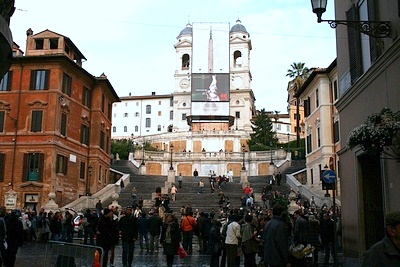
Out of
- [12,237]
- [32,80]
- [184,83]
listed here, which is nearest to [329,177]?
[12,237]

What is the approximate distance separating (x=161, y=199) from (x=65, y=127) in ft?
34.1

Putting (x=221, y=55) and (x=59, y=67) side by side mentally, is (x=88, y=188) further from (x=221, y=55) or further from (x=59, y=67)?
(x=221, y=55)

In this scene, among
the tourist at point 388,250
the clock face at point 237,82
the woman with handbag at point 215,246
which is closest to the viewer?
the tourist at point 388,250

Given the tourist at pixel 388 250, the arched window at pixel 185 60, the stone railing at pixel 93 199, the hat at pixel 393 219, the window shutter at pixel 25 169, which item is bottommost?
the tourist at pixel 388 250

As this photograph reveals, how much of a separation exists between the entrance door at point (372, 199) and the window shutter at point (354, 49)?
2296 millimetres

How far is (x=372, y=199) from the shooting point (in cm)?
1256

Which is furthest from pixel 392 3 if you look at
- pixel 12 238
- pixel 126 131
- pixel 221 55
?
pixel 126 131

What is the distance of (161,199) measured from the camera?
3288cm

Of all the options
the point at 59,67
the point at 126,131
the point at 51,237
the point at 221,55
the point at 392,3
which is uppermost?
the point at 221,55

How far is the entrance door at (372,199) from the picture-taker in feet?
40.8

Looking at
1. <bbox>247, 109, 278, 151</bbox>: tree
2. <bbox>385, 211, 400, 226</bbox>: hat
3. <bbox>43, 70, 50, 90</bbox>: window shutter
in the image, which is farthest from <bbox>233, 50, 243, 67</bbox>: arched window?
<bbox>385, 211, 400, 226</bbox>: hat

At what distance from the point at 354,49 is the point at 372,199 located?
4.05m

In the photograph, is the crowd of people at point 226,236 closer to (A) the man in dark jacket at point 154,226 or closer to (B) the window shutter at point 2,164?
(A) the man in dark jacket at point 154,226

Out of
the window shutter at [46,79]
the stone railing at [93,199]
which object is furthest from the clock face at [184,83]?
the window shutter at [46,79]
